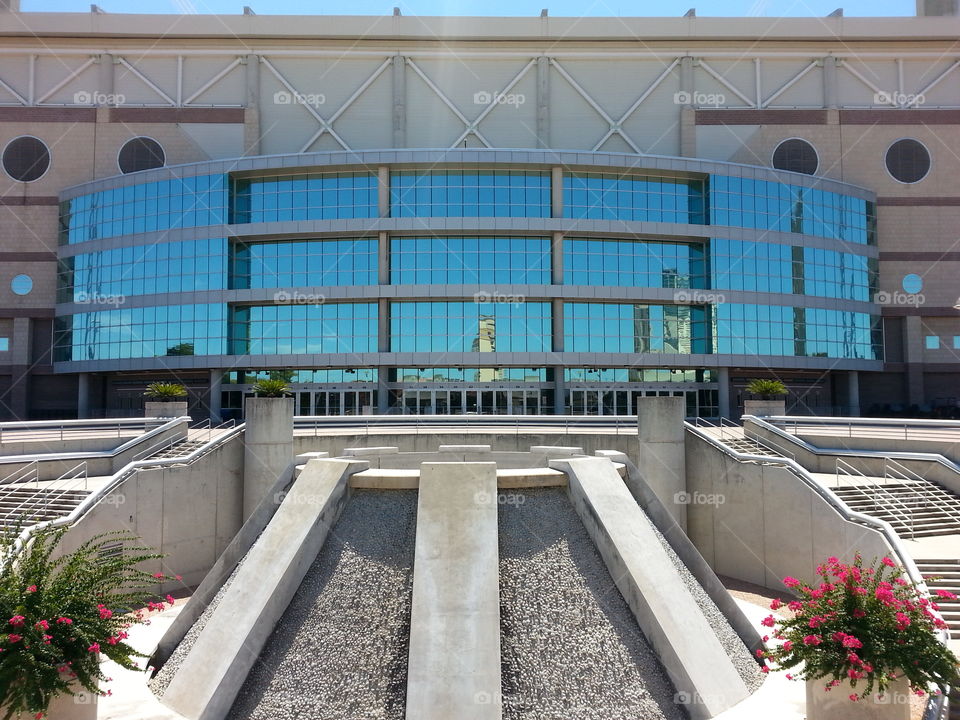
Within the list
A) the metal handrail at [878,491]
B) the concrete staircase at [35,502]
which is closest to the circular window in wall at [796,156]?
the metal handrail at [878,491]

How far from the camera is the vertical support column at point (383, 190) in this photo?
40250 millimetres

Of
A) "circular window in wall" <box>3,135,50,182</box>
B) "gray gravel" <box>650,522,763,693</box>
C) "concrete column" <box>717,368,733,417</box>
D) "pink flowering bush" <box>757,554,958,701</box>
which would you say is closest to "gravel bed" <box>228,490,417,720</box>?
"gray gravel" <box>650,522,763,693</box>

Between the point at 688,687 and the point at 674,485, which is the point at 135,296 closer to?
the point at 674,485

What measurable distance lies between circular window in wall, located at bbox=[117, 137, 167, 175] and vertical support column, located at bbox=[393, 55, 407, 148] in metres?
16.8

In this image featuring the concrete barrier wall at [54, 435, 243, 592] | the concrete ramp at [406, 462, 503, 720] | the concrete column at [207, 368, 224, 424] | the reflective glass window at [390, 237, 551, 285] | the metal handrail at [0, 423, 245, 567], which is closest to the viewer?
the concrete ramp at [406, 462, 503, 720]

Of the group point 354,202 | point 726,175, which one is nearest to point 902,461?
point 726,175

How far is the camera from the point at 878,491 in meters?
19.4

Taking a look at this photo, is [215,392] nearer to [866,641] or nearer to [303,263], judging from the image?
[303,263]

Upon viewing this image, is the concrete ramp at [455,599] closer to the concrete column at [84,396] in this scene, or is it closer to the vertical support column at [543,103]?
the vertical support column at [543,103]

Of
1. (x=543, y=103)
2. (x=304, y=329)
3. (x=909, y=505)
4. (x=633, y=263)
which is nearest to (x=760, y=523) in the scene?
(x=909, y=505)

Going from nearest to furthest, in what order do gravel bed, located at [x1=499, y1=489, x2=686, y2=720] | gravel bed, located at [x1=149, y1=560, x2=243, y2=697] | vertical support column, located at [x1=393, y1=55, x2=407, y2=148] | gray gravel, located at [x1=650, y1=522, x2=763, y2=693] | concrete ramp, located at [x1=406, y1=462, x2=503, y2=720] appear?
1. concrete ramp, located at [x1=406, y1=462, x2=503, y2=720]
2. gravel bed, located at [x1=499, y1=489, x2=686, y2=720]
3. gravel bed, located at [x1=149, y1=560, x2=243, y2=697]
4. gray gravel, located at [x1=650, y1=522, x2=763, y2=693]
5. vertical support column, located at [x1=393, y1=55, x2=407, y2=148]

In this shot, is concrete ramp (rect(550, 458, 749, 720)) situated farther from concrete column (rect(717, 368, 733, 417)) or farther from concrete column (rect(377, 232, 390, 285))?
concrete column (rect(717, 368, 733, 417))

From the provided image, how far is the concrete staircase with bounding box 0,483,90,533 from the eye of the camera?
17.6 m

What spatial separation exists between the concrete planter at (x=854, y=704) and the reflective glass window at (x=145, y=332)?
38090 mm
